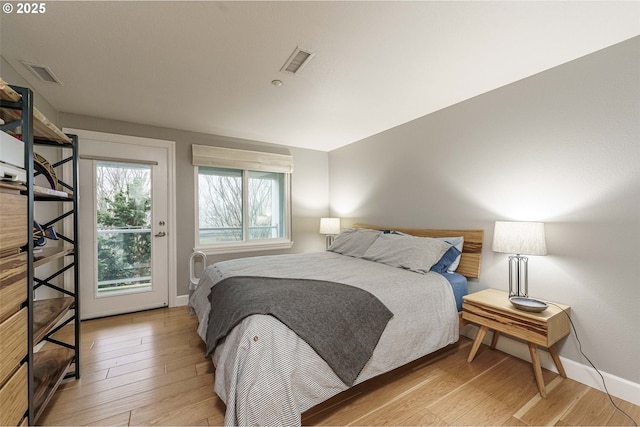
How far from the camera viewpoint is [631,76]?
1.67m

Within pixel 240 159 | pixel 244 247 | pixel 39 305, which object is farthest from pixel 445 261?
pixel 39 305

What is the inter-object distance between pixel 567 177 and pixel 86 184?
456cm

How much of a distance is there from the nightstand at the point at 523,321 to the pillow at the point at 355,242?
1.17m

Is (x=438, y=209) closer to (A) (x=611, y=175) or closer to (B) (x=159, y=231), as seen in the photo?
(A) (x=611, y=175)

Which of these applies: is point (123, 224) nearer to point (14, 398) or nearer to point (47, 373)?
point (47, 373)

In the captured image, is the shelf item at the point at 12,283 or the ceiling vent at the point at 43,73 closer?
the shelf item at the point at 12,283

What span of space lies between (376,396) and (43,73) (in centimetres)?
342

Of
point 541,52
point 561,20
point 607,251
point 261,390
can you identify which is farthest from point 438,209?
point 261,390

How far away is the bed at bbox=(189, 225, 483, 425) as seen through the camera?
127 centimetres

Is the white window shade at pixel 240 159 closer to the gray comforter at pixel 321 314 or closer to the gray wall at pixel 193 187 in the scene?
the gray wall at pixel 193 187

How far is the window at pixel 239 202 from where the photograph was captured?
3623mm

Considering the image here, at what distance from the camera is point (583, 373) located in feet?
6.07

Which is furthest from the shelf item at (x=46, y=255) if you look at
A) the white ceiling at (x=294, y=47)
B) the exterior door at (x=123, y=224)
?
the exterior door at (x=123, y=224)

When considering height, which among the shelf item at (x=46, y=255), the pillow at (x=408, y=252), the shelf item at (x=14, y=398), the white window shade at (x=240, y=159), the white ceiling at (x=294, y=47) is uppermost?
the white ceiling at (x=294, y=47)
